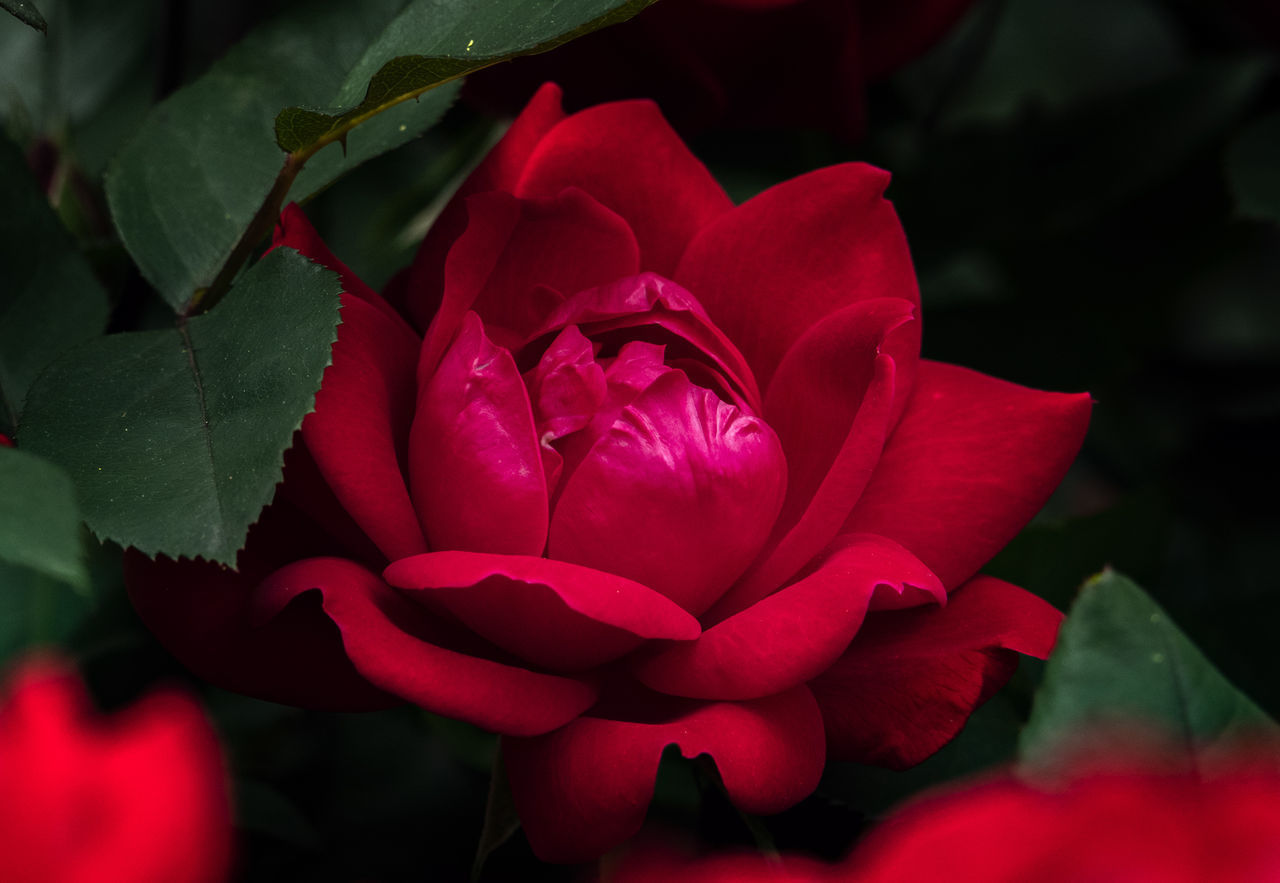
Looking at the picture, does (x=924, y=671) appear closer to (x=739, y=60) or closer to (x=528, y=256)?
A: (x=528, y=256)

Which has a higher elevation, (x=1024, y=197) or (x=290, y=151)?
(x=290, y=151)

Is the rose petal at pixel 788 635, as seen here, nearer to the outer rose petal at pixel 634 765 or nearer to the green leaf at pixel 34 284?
the outer rose petal at pixel 634 765

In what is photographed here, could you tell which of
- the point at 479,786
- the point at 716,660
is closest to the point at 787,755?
the point at 716,660

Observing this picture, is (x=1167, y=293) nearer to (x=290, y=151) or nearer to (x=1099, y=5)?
(x=1099, y=5)

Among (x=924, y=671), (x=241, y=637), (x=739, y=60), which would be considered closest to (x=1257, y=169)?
(x=739, y=60)

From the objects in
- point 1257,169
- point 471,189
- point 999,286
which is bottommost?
point 999,286

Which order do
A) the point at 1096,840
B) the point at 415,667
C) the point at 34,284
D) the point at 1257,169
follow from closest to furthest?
1. the point at 1096,840
2. the point at 415,667
3. the point at 34,284
4. the point at 1257,169
